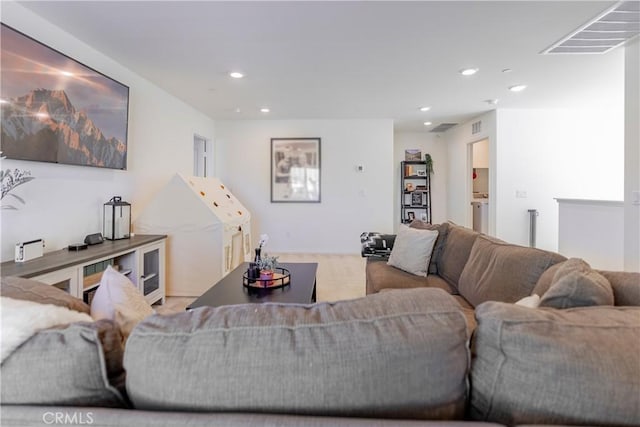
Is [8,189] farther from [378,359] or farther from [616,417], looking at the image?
[616,417]

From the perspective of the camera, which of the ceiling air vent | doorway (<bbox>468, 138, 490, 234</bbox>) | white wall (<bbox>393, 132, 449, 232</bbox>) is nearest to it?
the ceiling air vent

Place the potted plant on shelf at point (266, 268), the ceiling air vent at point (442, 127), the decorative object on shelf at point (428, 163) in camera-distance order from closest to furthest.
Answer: the potted plant on shelf at point (266, 268) < the ceiling air vent at point (442, 127) < the decorative object on shelf at point (428, 163)

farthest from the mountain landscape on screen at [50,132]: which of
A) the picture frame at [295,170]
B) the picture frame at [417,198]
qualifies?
the picture frame at [417,198]

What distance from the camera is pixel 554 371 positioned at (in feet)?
1.96

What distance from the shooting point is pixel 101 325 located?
68cm

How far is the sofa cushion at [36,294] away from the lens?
0.86 meters

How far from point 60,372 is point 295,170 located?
17.6 ft

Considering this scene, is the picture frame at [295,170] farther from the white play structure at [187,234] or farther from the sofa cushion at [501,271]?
the sofa cushion at [501,271]

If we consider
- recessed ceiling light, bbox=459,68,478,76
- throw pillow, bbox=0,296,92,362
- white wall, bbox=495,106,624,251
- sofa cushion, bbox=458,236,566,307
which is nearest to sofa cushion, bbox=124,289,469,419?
throw pillow, bbox=0,296,92,362

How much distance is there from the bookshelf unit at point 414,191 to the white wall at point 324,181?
1.35 meters

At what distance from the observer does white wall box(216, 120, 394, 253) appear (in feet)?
19.1

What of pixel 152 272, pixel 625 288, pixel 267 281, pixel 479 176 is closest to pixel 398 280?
pixel 267 281

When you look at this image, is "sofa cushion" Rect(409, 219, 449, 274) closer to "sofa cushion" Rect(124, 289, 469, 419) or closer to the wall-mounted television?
"sofa cushion" Rect(124, 289, 469, 419)

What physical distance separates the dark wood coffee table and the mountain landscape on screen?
152 cm
